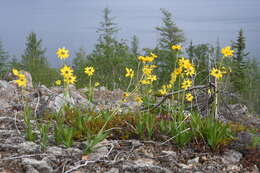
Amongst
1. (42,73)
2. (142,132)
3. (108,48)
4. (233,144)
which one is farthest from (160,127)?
(108,48)

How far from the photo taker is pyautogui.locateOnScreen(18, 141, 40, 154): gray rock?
3137mm

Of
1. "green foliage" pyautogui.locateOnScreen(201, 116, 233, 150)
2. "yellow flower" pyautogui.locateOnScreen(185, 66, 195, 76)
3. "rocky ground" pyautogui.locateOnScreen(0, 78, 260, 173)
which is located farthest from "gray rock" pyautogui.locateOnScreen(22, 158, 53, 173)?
"yellow flower" pyautogui.locateOnScreen(185, 66, 195, 76)

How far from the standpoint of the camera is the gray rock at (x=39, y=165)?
2773 mm

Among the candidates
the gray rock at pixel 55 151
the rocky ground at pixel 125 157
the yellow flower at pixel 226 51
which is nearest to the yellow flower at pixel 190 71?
the yellow flower at pixel 226 51

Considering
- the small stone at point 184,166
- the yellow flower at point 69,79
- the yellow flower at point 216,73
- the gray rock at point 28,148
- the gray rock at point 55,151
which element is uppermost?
the yellow flower at point 216,73

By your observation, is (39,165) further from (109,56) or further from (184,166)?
(109,56)

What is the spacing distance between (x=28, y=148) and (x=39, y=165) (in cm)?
45

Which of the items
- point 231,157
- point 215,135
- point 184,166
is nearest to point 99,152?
point 184,166

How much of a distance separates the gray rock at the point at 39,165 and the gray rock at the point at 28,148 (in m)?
0.25

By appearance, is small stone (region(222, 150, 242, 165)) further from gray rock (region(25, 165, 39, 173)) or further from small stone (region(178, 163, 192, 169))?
gray rock (region(25, 165, 39, 173))

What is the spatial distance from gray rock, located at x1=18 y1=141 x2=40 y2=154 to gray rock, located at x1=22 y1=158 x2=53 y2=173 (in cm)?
25

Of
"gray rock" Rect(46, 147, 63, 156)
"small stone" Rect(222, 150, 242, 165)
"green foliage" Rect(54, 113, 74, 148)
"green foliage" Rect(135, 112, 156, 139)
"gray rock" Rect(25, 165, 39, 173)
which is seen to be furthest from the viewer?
"green foliage" Rect(135, 112, 156, 139)

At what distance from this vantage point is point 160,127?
152 inches

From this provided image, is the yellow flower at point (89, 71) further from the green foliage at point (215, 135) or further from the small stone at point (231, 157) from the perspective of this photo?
the small stone at point (231, 157)
